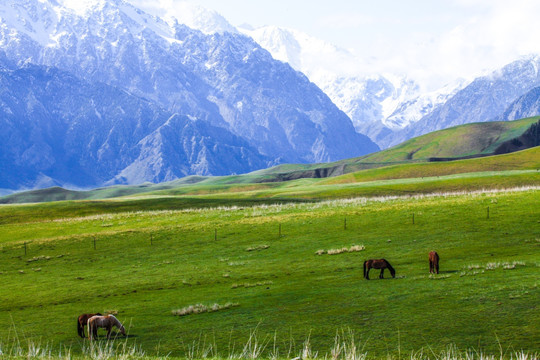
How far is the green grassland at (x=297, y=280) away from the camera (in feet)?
79.7

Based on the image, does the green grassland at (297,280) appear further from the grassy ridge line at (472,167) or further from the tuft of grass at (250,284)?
the grassy ridge line at (472,167)

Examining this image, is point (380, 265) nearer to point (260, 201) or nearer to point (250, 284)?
point (250, 284)

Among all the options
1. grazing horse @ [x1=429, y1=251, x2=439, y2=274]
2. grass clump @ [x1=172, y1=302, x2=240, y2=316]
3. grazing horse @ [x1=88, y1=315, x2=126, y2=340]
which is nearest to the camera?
grazing horse @ [x1=88, y1=315, x2=126, y2=340]

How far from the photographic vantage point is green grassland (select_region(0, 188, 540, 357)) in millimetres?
24297

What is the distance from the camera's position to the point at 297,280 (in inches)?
1475

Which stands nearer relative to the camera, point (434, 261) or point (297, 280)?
point (434, 261)

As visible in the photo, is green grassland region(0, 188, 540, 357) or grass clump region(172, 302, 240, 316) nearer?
green grassland region(0, 188, 540, 357)

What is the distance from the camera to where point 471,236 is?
1877 inches

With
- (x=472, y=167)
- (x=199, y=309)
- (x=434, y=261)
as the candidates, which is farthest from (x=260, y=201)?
(x=199, y=309)

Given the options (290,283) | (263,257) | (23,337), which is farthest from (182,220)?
(23,337)

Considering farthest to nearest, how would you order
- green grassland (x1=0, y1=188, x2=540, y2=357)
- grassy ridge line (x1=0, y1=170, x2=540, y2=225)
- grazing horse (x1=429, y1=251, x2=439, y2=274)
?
grassy ridge line (x1=0, y1=170, x2=540, y2=225), grazing horse (x1=429, y1=251, x2=439, y2=274), green grassland (x1=0, y1=188, x2=540, y2=357)

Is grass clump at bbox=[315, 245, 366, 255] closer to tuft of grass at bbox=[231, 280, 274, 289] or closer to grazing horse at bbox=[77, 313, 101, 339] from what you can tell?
tuft of grass at bbox=[231, 280, 274, 289]

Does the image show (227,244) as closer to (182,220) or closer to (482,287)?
(182,220)

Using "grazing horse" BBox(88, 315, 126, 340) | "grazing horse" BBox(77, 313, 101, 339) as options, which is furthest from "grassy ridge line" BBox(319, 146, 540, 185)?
"grazing horse" BBox(88, 315, 126, 340)
